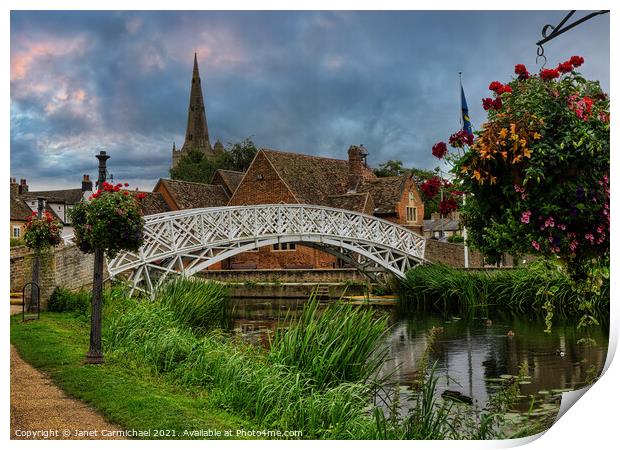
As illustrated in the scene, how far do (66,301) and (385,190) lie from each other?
24.6m

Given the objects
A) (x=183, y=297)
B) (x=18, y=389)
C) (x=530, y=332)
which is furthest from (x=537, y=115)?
(x=530, y=332)

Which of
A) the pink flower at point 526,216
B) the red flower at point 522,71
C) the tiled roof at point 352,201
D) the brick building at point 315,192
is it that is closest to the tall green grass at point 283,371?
the pink flower at point 526,216

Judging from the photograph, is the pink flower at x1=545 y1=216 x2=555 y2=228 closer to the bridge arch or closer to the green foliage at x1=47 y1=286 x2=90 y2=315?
the green foliage at x1=47 y1=286 x2=90 y2=315

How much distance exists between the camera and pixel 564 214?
495 cm

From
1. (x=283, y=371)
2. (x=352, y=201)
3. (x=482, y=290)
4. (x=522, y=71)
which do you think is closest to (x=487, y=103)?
(x=522, y=71)

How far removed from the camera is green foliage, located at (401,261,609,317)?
749 inches

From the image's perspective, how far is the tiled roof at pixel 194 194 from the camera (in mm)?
30984

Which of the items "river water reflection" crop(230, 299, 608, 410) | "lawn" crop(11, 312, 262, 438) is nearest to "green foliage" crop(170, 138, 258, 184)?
"river water reflection" crop(230, 299, 608, 410)

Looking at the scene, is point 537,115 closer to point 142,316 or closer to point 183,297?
point 142,316

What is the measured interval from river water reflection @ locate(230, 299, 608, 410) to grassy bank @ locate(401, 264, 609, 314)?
869 millimetres

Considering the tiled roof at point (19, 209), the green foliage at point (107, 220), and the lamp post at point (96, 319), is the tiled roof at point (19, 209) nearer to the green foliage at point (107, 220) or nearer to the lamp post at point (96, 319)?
Answer: the green foliage at point (107, 220)

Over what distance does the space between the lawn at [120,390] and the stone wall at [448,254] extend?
18.4 m

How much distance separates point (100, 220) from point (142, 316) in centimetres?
286

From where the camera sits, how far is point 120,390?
6.93 m
